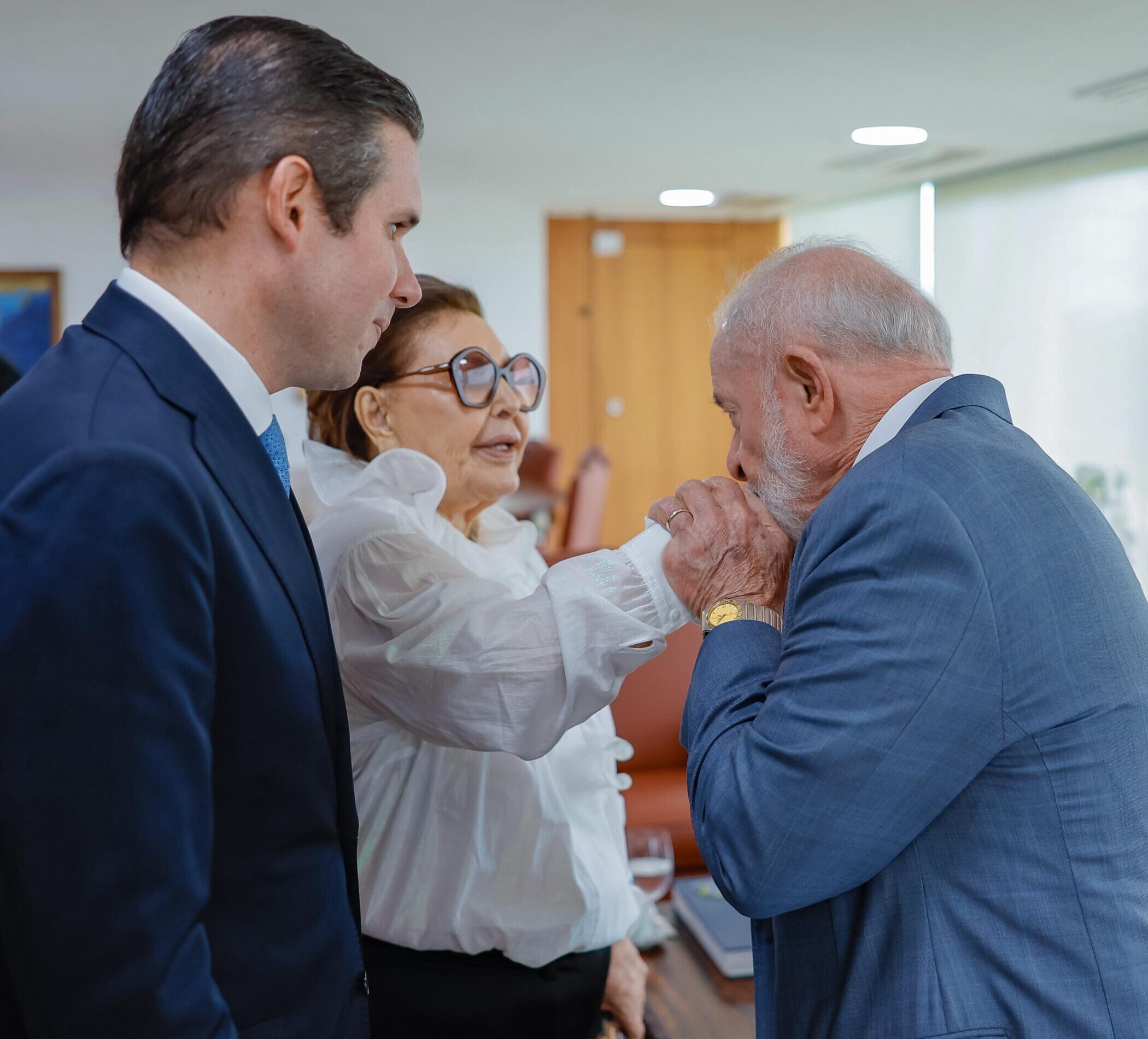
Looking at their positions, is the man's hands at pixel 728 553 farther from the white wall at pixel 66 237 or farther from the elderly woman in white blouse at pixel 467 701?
the white wall at pixel 66 237

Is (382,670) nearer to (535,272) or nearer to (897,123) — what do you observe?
(897,123)

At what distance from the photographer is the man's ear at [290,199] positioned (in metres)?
0.85

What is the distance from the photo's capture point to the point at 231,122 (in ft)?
2.76

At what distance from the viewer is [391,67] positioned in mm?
4457

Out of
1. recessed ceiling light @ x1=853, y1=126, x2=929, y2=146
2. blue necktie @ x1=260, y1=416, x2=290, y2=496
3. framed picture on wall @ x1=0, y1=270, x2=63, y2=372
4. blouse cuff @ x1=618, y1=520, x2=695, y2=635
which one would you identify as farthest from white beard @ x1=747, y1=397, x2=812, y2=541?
framed picture on wall @ x1=0, y1=270, x2=63, y2=372

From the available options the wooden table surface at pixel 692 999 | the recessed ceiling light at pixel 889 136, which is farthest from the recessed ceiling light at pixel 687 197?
the wooden table surface at pixel 692 999

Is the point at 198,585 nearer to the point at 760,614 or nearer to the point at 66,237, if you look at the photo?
the point at 760,614

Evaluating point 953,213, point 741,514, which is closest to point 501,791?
point 741,514

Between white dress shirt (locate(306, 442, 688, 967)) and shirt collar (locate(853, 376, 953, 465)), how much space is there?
31 centimetres

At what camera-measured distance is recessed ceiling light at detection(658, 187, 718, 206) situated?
284 inches

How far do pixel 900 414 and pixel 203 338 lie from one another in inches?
26.4

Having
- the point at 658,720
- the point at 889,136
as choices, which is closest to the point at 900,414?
the point at 658,720

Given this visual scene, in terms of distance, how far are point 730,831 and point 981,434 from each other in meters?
0.44

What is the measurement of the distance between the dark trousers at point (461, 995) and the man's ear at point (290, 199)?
37.4 inches
